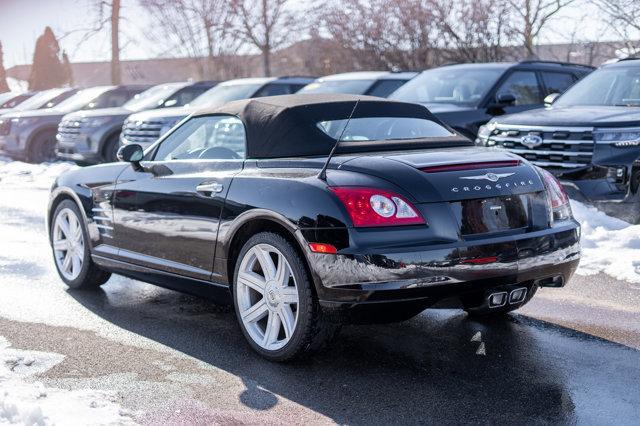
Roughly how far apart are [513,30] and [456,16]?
5.00 feet

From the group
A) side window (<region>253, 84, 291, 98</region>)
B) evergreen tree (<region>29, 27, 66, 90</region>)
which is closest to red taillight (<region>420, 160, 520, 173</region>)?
side window (<region>253, 84, 291, 98</region>)

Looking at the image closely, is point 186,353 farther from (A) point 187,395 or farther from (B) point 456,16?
(B) point 456,16

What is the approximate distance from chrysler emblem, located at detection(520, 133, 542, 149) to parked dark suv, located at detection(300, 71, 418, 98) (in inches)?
189

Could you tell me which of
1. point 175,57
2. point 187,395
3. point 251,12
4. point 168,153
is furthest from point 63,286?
point 175,57

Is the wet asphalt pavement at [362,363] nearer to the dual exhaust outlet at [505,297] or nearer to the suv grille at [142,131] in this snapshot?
the dual exhaust outlet at [505,297]

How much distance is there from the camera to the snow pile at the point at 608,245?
24.2ft

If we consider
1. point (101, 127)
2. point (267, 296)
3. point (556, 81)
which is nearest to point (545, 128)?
point (556, 81)

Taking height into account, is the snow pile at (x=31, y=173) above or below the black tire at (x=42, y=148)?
below

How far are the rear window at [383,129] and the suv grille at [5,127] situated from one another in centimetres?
1519

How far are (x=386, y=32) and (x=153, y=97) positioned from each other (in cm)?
867

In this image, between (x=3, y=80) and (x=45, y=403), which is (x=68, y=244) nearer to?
(x=45, y=403)

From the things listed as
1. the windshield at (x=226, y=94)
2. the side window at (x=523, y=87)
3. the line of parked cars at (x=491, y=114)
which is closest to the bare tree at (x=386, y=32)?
the line of parked cars at (x=491, y=114)

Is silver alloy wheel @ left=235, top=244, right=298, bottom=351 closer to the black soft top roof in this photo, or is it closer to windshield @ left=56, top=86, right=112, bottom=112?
the black soft top roof

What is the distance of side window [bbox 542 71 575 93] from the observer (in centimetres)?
1262
